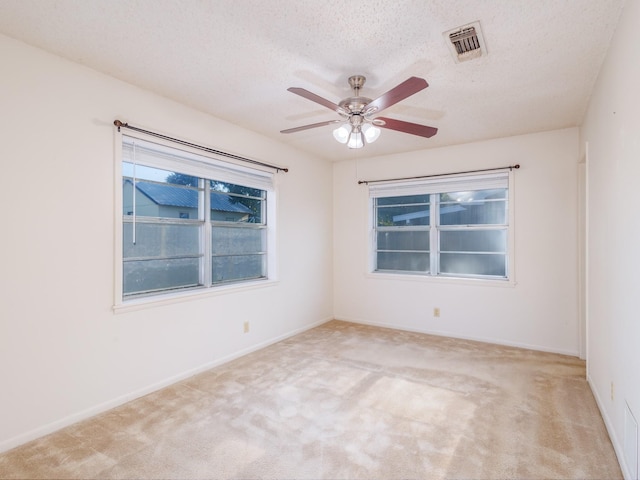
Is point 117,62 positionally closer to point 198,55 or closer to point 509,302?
point 198,55

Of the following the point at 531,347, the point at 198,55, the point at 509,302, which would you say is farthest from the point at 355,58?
the point at 531,347

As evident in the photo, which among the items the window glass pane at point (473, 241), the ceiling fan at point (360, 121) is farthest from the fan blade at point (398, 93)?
the window glass pane at point (473, 241)

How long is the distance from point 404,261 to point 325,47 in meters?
3.32

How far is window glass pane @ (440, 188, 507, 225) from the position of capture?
4.22 meters

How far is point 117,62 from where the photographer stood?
2.41 metres

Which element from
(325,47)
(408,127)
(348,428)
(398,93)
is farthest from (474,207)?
(348,428)

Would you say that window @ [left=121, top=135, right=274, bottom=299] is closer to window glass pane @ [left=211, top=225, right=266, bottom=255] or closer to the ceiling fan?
window glass pane @ [left=211, top=225, right=266, bottom=255]

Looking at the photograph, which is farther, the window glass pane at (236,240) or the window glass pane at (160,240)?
the window glass pane at (236,240)

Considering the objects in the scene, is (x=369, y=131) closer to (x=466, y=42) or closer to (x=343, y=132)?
(x=343, y=132)

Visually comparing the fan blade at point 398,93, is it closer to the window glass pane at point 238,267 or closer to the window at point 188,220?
the window at point 188,220

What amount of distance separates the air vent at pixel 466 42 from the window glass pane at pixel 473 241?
251 cm

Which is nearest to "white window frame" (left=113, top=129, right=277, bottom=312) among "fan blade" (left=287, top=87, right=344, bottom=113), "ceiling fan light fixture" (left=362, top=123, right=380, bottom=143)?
"fan blade" (left=287, top=87, right=344, bottom=113)

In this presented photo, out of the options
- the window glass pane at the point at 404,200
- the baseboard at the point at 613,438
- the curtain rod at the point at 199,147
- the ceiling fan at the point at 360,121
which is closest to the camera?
the baseboard at the point at 613,438

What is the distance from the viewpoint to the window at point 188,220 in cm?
289
